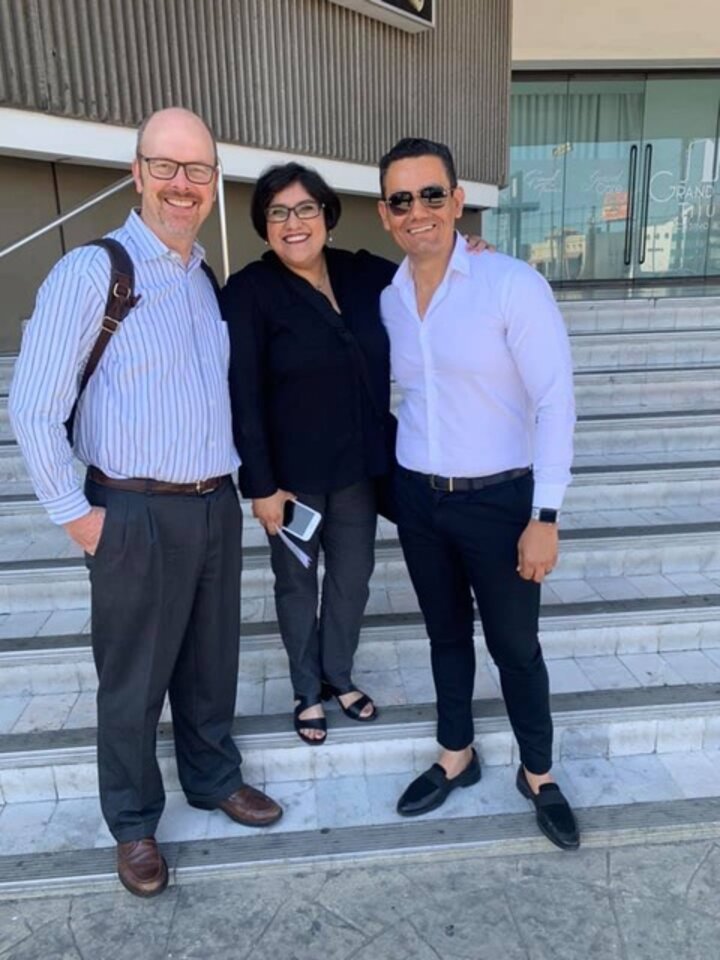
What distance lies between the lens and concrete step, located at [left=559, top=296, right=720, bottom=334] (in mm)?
5453

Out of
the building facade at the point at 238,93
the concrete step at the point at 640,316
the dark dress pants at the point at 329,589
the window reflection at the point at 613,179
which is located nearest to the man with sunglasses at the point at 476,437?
the dark dress pants at the point at 329,589

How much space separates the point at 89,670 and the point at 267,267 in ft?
5.44

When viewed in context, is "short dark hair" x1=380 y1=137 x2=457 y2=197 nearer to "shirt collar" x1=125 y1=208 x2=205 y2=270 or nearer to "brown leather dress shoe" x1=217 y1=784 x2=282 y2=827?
"shirt collar" x1=125 y1=208 x2=205 y2=270

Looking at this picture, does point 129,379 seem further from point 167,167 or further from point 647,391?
point 647,391

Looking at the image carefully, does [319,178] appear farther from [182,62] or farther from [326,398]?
[182,62]

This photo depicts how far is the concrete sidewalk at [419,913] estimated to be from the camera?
1.84m

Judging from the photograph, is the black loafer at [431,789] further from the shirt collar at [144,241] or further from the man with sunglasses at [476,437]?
the shirt collar at [144,241]

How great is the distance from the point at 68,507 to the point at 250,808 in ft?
3.59

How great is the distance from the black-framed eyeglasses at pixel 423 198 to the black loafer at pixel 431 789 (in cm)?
163

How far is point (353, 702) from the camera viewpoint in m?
2.53

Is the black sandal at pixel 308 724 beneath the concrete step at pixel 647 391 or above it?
beneath

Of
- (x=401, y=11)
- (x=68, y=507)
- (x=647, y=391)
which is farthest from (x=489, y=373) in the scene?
(x=401, y=11)

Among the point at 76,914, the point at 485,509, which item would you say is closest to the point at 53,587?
the point at 76,914

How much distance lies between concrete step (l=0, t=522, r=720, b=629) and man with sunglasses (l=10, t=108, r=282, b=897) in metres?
1.14
